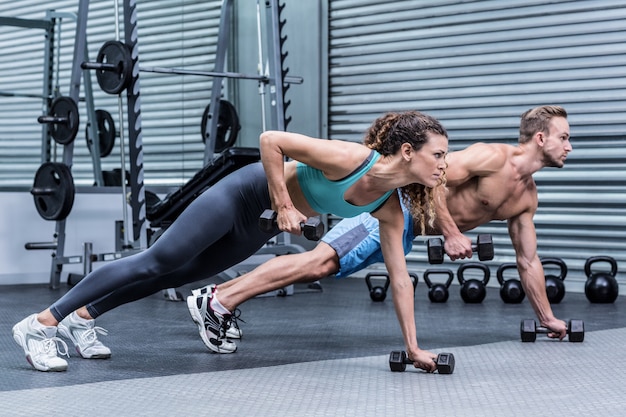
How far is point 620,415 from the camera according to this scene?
218 cm

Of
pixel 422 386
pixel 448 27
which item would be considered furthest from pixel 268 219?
pixel 448 27

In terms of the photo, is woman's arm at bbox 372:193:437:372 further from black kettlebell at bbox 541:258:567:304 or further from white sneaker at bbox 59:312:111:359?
black kettlebell at bbox 541:258:567:304

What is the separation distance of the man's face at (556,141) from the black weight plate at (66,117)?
130 inches

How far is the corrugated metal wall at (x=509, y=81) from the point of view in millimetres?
5902

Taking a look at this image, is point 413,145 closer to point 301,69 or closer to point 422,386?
point 422,386

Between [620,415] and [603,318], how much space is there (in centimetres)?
234

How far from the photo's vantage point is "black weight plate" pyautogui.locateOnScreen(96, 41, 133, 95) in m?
5.33

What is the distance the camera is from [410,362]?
2.86 meters

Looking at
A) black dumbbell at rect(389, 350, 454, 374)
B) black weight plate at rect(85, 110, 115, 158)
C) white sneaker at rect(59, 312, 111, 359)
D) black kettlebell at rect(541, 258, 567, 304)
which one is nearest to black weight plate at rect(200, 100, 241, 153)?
black weight plate at rect(85, 110, 115, 158)

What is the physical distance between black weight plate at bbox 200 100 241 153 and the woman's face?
4207 mm

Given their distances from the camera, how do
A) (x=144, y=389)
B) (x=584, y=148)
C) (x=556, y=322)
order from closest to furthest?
(x=144, y=389) → (x=556, y=322) → (x=584, y=148)

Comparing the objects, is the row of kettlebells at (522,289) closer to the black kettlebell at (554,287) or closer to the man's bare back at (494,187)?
the black kettlebell at (554,287)

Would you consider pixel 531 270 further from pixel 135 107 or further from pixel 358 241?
pixel 135 107

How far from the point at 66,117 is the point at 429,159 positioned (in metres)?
3.78
